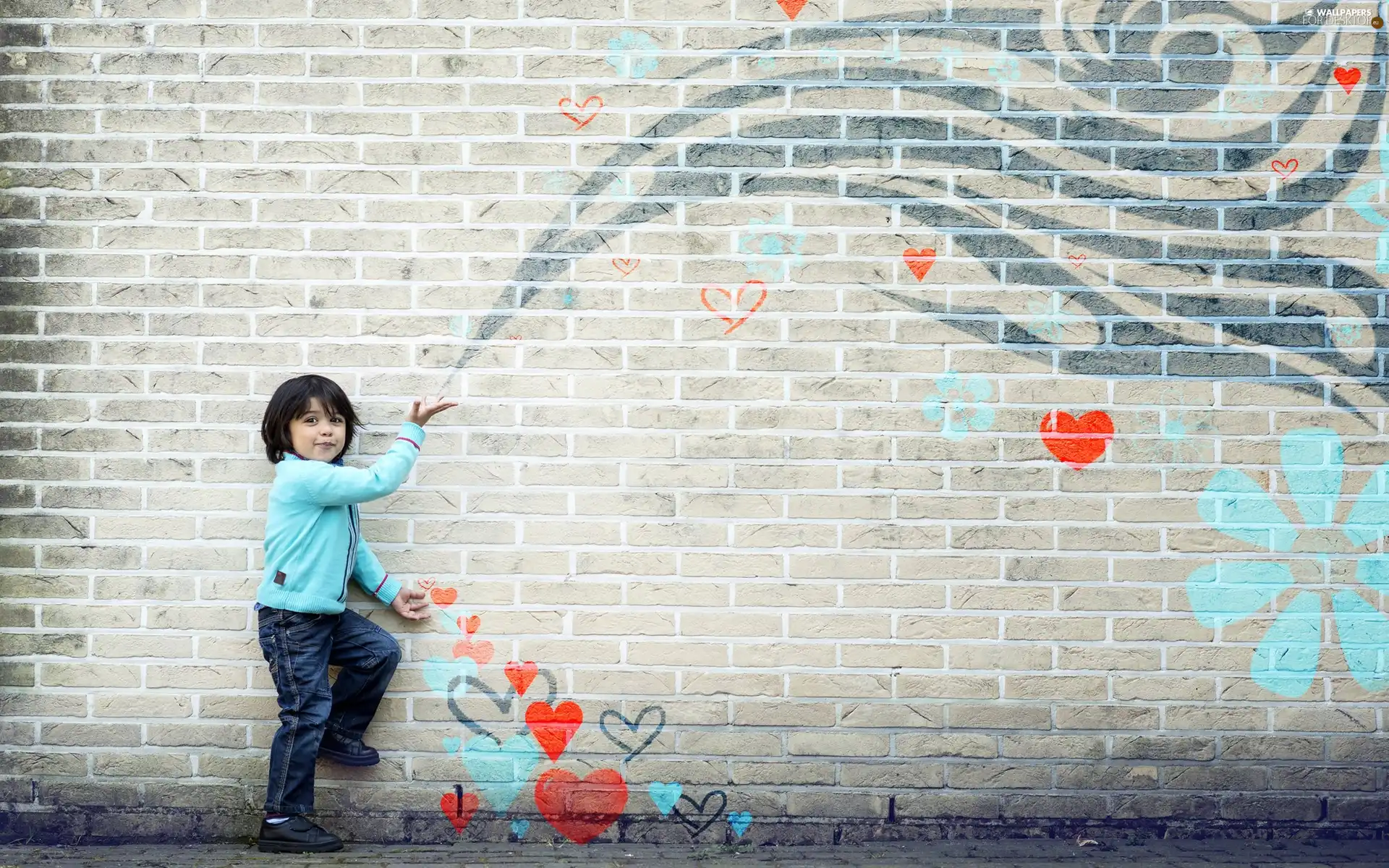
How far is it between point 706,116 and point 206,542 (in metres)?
2.44

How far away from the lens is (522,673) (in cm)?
423

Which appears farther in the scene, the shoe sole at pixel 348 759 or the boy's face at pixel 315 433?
the shoe sole at pixel 348 759

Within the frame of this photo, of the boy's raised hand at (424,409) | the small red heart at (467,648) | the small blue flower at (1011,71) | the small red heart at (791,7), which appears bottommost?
the small red heart at (467,648)

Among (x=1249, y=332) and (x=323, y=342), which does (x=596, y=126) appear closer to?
(x=323, y=342)

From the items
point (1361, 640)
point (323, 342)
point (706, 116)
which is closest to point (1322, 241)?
point (1361, 640)

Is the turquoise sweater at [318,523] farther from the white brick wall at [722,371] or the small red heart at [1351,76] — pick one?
the small red heart at [1351,76]

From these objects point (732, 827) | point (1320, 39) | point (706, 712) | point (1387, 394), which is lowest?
point (732, 827)

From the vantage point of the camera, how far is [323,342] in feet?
13.9

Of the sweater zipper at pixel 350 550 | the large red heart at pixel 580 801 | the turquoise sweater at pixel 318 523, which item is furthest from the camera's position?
the large red heart at pixel 580 801

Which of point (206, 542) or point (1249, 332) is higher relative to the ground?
point (1249, 332)

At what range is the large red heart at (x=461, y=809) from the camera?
4234mm

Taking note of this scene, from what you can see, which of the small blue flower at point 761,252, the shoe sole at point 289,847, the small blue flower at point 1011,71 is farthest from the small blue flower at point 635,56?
the shoe sole at point 289,847

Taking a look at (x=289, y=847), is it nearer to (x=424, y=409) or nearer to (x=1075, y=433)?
(x=424, y=409)

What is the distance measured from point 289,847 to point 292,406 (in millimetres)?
1566
